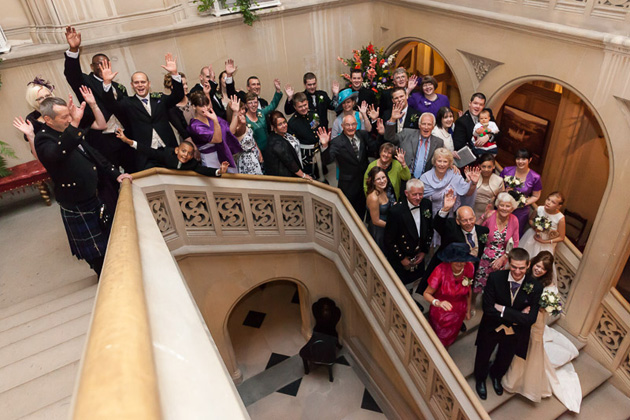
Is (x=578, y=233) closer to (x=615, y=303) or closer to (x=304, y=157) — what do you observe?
(x=615, y=303)

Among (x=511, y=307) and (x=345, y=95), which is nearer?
(x=511, y=307)

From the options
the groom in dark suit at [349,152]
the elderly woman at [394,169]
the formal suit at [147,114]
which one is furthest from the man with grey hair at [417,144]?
the formal suit at [147,114]

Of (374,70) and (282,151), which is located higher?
(374,70)

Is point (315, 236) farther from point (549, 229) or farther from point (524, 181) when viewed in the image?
point (549, 229)

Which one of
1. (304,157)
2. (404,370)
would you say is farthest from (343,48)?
(404,370)

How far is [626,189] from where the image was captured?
4680 millimetres

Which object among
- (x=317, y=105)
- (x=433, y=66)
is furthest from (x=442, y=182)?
(x=433, y=66)

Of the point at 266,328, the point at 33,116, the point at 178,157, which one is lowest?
the point at 266,328

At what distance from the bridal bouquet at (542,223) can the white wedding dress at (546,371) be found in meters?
0.95

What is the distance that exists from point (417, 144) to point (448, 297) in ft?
6.68

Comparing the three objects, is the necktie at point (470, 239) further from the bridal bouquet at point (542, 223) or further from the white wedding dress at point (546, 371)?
the bridal bouquet at point (542, 223)

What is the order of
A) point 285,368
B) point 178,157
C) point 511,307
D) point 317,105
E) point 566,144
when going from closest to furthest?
point 511,307, point 178,157, point 317,105, point 566,144, point 285,368

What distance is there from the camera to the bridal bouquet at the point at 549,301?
161 inches

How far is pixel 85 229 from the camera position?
3.98 meters
